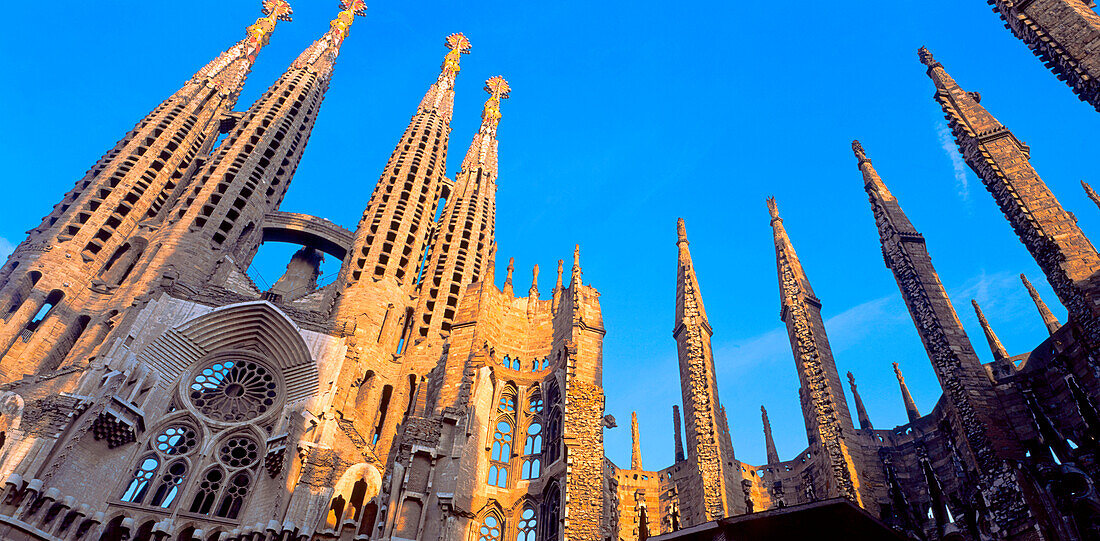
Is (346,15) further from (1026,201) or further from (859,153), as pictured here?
(1026,201)

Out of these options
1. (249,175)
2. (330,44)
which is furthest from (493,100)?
(249,175)

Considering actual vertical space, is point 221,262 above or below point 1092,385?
above

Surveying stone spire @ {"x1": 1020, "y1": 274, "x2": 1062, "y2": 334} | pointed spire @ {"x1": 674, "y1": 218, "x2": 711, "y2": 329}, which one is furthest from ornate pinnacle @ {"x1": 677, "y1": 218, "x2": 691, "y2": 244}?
stone spire @ {"x1": 1020, "y1": 274, "x2": 1062, "y2": 334}

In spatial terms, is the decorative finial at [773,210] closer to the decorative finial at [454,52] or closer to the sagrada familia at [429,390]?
the sagrada familia at [429,390]

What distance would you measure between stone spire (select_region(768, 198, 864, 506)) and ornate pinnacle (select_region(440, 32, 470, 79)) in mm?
30488

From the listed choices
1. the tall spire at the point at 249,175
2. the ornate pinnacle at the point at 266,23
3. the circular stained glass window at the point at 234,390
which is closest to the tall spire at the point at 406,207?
the tall spire at the point at 249,175

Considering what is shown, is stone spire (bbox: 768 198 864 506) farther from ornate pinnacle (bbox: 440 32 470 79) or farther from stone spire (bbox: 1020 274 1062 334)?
ornate pinnacle (bbox: 440 32 470 79)

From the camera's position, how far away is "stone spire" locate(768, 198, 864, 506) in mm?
20094

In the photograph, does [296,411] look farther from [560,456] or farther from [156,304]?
[560,456]

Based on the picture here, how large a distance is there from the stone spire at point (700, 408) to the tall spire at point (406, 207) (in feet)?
34.6

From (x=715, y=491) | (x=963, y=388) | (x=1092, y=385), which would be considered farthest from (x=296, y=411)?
(x=1092, y=385)

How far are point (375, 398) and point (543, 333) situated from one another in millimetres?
6866

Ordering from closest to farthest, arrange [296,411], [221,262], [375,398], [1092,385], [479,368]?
[1092,385], [296,411], [479,368], [375,398], [221,262]

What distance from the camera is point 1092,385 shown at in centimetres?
1505
